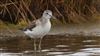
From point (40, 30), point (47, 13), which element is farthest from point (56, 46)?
point (47, 13)

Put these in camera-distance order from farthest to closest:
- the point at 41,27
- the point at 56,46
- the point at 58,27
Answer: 1. the point at 58,27
2. the point at 41,27
3. the point at 56,46

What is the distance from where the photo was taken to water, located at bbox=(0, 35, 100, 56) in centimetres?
1037

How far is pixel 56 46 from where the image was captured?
1141 cm

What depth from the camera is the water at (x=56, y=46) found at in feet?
34.0

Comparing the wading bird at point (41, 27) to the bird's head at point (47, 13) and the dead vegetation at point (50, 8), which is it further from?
the dead vegetation at point (50, 8)

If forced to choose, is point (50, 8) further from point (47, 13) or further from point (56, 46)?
point (56, 46)

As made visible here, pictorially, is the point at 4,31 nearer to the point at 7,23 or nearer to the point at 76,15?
the point at 7,23

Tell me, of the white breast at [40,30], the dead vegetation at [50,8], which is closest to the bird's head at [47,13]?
the white breast at [40,30]

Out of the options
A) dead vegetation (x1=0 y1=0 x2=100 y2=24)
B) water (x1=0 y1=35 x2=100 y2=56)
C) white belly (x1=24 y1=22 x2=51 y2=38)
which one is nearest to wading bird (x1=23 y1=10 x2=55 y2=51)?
white belly (x1=24 y1=22 x2=51 y2=38)

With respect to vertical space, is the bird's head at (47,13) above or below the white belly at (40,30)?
above

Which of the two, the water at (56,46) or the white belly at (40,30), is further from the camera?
the white belly at (40,30)

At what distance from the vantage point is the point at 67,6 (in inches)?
565

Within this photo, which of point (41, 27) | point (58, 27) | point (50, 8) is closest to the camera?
point (41, 27)

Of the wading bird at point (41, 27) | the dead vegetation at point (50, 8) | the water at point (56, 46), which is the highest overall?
the dead vegetation at point (50, 8)
